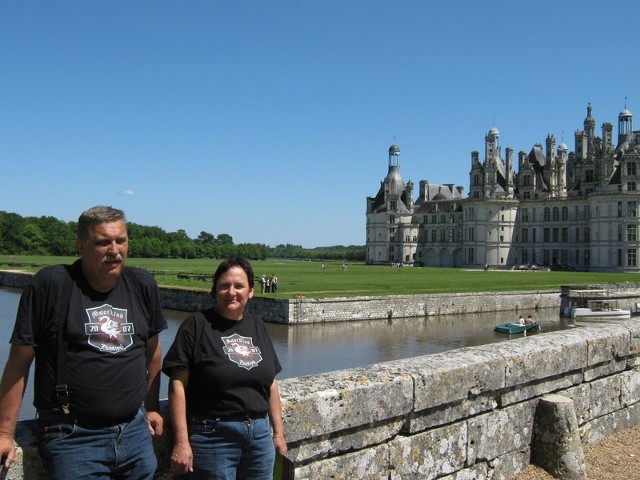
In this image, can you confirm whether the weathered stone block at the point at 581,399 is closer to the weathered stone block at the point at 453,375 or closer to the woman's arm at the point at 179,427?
the weathered stone block at the point at 453,375

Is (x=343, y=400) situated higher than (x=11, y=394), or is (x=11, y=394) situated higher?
Answer: (x=11, y=394)

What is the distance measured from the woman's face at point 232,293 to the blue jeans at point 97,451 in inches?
29.3

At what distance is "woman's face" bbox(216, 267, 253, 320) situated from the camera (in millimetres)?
3771

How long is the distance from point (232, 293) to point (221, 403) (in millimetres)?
→ 601

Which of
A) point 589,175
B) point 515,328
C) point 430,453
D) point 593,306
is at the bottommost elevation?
point 515,328

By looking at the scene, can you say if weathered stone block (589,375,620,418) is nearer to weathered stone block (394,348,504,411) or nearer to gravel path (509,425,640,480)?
gravel path (509,425,640,480)

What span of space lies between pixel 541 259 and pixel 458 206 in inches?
579

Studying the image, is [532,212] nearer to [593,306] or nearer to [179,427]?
[593,306]

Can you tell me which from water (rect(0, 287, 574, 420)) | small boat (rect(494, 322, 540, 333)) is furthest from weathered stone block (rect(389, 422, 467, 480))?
small boat (rect(494, 322, 540, 333))

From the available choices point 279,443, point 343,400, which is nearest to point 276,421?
point 279,443

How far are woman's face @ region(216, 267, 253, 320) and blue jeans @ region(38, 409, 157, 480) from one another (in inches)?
29.3

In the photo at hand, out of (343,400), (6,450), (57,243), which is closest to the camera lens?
(6,450)

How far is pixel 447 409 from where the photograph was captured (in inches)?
198

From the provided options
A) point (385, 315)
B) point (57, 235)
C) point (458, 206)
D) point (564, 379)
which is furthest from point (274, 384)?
point (57, 235)
